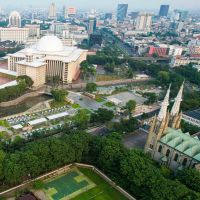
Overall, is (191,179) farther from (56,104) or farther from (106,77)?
(106,77)

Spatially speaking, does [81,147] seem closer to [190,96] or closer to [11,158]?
[11,158]

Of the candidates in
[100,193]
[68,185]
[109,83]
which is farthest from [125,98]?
[100,193]

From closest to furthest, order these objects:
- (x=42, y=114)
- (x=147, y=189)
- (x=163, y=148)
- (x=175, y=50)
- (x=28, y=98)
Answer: (x=147, y=189)
(x=163, y=148)
(x=42, y=114)
(x=28, y=98)
(x=175, y=50)

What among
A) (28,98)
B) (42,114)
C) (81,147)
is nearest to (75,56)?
(28,98)

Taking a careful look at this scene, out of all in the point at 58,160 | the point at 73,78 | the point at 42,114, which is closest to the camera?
the point at 58,160

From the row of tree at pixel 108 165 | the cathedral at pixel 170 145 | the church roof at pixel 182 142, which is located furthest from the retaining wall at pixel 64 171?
the church roof at pixel 182 142

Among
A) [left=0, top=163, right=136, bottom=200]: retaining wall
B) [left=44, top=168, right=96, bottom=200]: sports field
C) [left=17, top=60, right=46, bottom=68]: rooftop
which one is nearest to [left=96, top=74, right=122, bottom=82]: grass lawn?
[left=17, top=60, right=46, bottom=68]: rooftop
